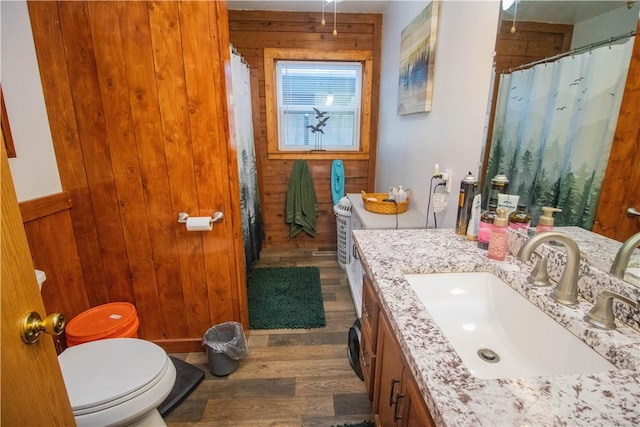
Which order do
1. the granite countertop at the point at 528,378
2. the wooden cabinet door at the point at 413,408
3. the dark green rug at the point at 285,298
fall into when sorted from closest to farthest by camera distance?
the granite countertop at the point at 528,378, the wooden cabinet door at the point at 413,408, the dark green rug at the point at 285,298

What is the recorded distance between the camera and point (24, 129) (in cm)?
138

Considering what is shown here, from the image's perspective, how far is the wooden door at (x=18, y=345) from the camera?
21.1 inches

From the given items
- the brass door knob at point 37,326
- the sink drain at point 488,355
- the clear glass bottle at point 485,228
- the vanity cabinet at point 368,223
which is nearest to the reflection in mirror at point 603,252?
the clear glass bottle at point 485,228

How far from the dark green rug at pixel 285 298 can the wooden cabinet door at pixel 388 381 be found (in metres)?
1.05

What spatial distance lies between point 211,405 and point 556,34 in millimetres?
2145

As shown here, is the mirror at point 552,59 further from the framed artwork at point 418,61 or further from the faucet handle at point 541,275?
the framed artwork at point 418,61

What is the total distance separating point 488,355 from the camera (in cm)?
82

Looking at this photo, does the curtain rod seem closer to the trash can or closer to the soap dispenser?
the soap dispenser

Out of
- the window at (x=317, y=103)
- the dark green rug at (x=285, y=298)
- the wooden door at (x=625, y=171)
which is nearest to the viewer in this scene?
the wooden door at (x=625, y=171)

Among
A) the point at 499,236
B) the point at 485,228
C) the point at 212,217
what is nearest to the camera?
the point at 499,236

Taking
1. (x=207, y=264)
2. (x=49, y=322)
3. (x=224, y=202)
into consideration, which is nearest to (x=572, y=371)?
(x=49, y=322)

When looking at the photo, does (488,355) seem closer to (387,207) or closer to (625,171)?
(625,171)

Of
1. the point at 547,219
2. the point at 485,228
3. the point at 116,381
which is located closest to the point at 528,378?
the point at 547,219

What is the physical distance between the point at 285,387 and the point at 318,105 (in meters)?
2.68
